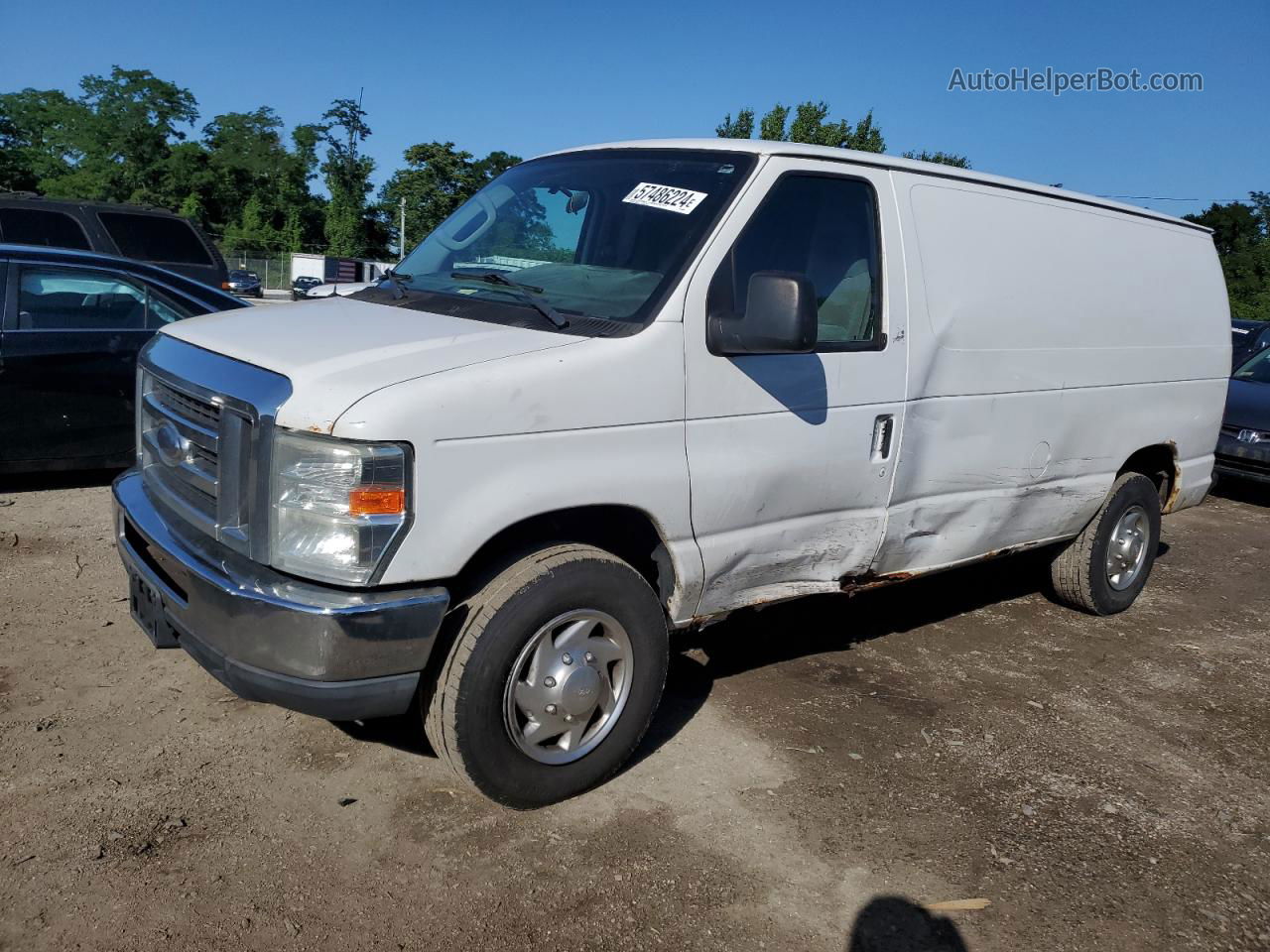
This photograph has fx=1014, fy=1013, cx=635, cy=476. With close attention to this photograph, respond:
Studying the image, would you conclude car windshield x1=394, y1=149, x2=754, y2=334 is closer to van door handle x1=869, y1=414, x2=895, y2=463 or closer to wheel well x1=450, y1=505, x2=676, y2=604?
wheel well x1=450, y1=505, x2=676, y2=604

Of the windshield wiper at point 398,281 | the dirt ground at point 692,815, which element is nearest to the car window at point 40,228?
the dirt ground at point 692,815

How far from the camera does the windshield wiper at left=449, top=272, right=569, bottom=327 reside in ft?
10.8

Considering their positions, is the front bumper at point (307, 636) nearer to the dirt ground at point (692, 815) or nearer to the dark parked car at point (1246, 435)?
the dirt ground at point (692, 815)

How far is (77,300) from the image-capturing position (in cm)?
659

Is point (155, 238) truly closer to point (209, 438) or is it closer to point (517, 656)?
point (209, 438)

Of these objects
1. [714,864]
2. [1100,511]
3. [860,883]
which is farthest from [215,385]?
[1100,511]

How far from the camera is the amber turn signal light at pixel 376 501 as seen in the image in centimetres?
272

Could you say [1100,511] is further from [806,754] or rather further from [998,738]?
[806,754]

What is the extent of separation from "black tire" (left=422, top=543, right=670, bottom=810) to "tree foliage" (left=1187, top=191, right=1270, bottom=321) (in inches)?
1432

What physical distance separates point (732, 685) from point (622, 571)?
1.40m

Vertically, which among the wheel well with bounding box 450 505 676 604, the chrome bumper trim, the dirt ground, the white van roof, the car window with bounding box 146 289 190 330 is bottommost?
the dirt ground

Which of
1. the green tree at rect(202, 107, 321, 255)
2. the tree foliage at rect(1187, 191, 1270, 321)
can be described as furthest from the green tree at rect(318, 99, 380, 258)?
the tree foliage at rect(1187, 191, 1270, 321)

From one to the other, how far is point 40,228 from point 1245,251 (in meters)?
45.6

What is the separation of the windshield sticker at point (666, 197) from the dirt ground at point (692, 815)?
1984 mm
